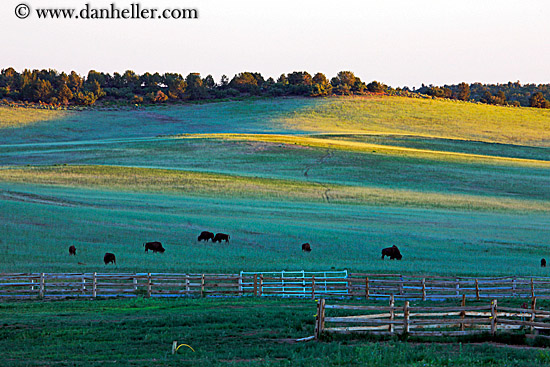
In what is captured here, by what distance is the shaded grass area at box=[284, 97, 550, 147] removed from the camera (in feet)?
287

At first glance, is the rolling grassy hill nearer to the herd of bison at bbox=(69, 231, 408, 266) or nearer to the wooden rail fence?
the herd of bison at bbox=(69, 231, 408, 266)

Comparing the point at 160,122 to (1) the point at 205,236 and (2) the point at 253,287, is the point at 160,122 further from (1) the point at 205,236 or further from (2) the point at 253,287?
(2) the point at 253,287

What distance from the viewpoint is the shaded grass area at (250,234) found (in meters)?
29.6

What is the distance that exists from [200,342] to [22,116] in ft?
276

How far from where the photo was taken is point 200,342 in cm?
1544

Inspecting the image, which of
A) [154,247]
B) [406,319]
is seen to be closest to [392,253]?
[154,247]

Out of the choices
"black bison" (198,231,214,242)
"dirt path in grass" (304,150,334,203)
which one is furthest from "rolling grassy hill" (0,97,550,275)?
"black bison" (198,231,214,242)

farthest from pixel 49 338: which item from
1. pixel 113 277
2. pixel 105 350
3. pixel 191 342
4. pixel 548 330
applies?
pixel 548 330

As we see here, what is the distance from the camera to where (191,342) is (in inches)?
607

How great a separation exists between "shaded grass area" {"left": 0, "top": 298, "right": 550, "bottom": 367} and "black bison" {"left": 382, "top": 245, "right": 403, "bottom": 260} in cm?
1101

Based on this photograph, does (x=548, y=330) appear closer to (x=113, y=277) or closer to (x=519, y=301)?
(x=519, y=301)

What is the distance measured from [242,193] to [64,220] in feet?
45.2

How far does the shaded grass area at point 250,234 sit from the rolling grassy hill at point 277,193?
10cm

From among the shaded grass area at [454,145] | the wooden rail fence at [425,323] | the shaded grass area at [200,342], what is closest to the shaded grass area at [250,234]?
the shaded grass area at [200,342]
